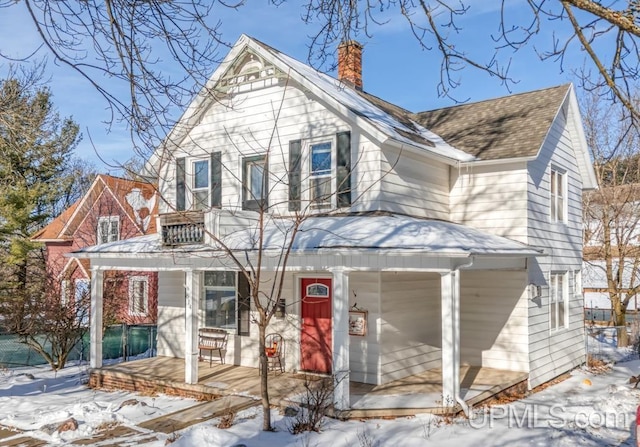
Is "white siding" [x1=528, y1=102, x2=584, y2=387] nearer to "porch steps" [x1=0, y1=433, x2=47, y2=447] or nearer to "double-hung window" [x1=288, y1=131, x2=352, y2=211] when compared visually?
"double-hung window" [x1=288, y1=131, x2=352, y2=211]

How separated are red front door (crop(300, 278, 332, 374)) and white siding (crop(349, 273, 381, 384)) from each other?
0.75 metres

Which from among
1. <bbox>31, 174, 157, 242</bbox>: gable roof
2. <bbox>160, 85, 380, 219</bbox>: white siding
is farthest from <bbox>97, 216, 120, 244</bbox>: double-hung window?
<bbox>160, 85, 380, 219</bbox>: white siding

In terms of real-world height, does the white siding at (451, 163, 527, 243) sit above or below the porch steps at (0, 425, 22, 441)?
above

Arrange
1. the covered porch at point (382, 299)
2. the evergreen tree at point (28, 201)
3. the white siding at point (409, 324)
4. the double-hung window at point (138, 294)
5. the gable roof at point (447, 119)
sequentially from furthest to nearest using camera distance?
the double-hung window at point (138, 294), the gable roof at point (447, 119), the white siding at point (409, 324), the covered porch at point (382, 299), the evergreen tree at point (28, 201)

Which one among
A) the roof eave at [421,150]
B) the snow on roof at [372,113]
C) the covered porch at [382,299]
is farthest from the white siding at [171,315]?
the roof eave at [421,150]

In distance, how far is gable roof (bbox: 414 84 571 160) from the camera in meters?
12.6

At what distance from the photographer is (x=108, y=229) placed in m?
25.0

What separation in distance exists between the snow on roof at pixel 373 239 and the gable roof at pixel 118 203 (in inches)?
505

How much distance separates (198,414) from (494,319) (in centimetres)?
700

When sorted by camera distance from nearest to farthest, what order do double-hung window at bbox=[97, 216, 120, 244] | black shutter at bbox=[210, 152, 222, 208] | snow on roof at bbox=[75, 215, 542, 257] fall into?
snow on roof at bbox=[75, 215, 542, 257], black shutter at bbox=[210, 152, 222, 208], double-hung window at bbox=[97, 216, 120, 244]

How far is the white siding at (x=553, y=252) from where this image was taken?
1259 cm

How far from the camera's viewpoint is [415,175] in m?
12.2

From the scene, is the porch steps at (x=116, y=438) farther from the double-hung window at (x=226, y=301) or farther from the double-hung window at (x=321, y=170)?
the double-hung window at (x=321, y=170)

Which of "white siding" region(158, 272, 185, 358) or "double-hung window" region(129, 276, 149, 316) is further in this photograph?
"double-hung window" region(129, 276, 149, 316)
